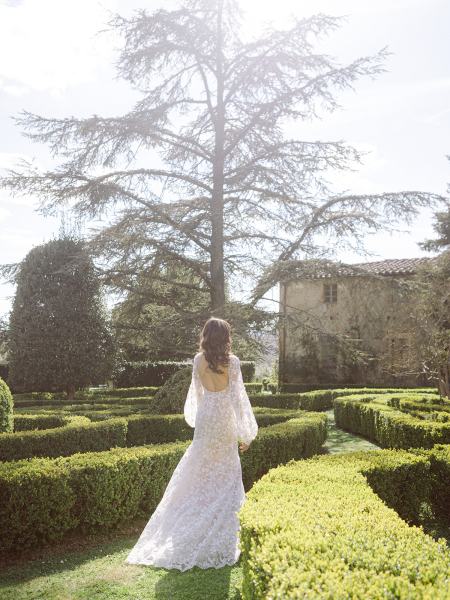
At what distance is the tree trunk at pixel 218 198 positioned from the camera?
13.8 meters

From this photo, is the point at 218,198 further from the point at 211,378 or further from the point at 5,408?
the point at 211,378

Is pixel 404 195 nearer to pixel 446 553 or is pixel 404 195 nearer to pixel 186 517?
pixel 186 517

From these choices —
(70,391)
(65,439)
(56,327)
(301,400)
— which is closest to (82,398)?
(70,391)

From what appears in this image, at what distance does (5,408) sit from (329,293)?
20197 mm

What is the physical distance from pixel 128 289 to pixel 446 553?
1239cm

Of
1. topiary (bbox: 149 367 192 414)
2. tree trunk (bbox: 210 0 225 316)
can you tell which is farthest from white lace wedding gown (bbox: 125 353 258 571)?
tree trunk (bbox: 210 0 225 316)

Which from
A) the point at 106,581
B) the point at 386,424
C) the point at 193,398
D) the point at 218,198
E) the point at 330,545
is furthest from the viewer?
the point at 218,198

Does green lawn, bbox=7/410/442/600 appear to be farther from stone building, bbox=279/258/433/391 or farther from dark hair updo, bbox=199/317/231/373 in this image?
stone building, bbox=279/258/433/391

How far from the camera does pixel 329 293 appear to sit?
2600cm

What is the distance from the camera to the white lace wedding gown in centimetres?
425

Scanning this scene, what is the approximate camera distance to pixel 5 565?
15.0ft

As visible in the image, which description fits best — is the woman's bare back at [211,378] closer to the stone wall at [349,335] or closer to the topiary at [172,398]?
the topiary at [172,398]

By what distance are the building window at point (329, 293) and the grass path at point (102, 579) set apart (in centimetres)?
2193

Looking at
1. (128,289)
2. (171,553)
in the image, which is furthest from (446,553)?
(128,289)
